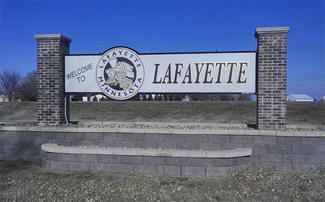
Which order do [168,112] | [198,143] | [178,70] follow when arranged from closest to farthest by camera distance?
[198,143]
[178,70]
[168,112]

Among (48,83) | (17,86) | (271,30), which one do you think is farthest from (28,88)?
(271,30)

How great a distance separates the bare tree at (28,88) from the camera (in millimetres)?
47812

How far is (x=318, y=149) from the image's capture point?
5.41 meters

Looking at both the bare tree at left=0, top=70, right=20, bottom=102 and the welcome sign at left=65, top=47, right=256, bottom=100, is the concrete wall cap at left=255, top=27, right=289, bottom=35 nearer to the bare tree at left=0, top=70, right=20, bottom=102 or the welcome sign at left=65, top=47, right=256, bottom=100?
the welcome sign at left=65, top=47, right=256, bottom=100

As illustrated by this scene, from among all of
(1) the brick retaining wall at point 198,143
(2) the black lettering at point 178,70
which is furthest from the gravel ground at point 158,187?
(2) the black lettering at point 178,70

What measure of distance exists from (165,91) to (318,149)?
4.06 metres

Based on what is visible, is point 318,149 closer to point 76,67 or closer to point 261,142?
point 261,142

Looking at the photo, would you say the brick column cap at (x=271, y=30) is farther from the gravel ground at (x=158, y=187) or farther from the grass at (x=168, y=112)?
the grass at (x=168, y=112)

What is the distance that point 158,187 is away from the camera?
14.1 ft

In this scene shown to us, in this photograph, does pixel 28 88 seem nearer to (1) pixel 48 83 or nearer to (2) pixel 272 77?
(1) pixel 48 83

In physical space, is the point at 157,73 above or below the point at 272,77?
above

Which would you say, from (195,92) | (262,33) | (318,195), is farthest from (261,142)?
(262,33)

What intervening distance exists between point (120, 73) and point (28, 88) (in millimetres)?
50230

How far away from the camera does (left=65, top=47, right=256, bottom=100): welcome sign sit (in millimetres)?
6621
